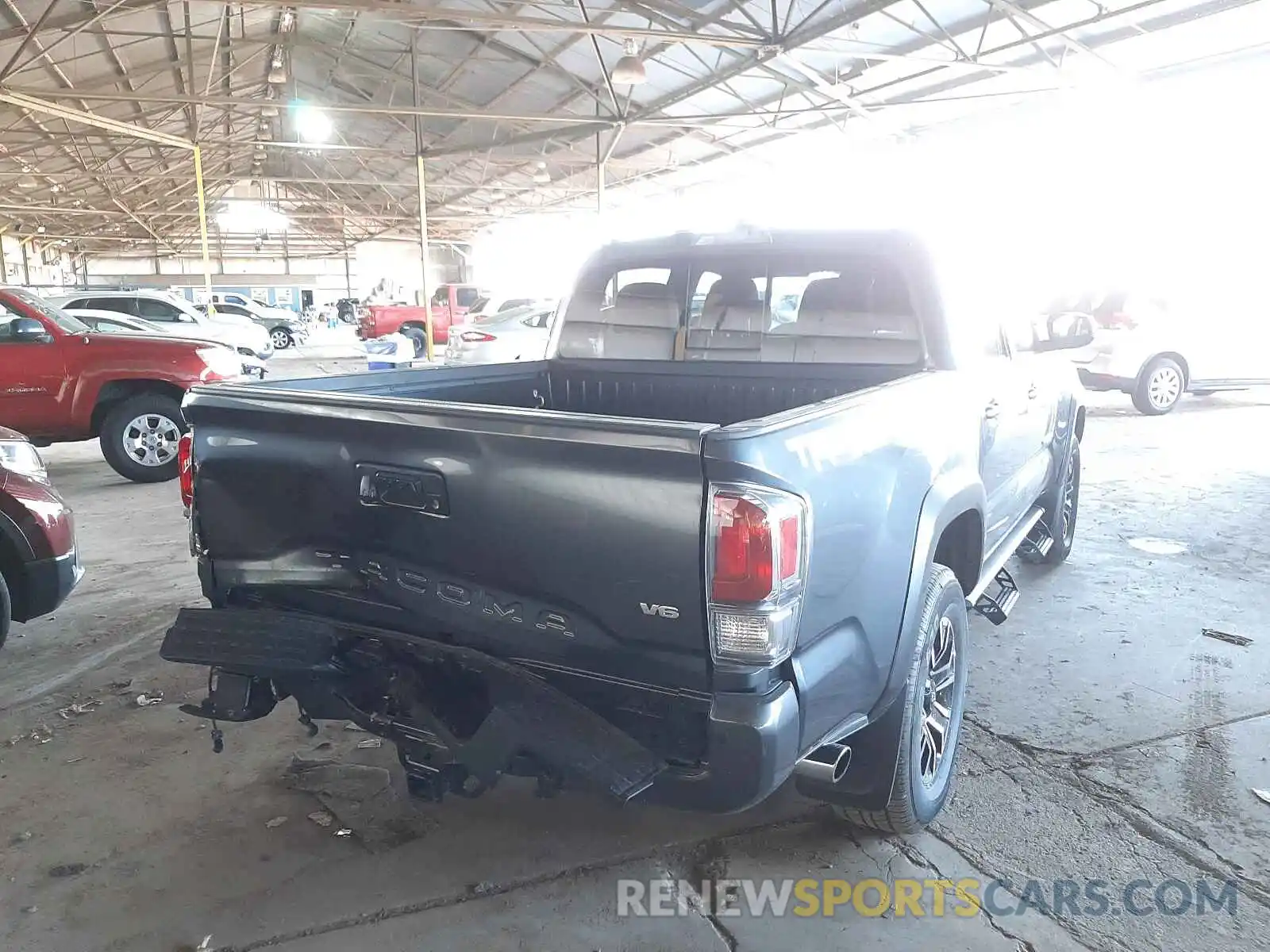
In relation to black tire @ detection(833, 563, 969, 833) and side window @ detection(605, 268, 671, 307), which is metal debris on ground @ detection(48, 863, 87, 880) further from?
side window @ detection(605, 268, 671, 307)

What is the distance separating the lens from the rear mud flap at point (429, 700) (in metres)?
1.96

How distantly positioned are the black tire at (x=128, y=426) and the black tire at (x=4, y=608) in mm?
4243

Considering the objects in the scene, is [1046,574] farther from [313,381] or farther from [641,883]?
[313,381]

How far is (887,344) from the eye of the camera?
3.34 m

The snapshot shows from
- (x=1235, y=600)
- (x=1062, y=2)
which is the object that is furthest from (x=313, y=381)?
(x=1062, y=2)

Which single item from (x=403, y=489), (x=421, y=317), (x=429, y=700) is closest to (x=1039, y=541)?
(x=429, y=700)

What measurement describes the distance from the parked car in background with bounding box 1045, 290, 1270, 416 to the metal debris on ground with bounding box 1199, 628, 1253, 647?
23.6 feet

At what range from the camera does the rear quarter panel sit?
1879mm

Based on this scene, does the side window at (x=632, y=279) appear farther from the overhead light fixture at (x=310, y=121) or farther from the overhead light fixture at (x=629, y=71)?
the overhead light fixture at (x=310, y=121)

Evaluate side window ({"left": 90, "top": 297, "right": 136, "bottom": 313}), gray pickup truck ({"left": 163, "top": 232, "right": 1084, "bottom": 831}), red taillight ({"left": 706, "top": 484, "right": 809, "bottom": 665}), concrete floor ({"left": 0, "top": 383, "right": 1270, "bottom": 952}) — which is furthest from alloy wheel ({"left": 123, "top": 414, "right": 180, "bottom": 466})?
side window ({"left": 90, "top": 297, "right": 136, "bottom": 313})

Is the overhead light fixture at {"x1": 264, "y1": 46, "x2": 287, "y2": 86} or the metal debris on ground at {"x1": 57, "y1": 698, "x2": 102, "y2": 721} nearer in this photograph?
the metal debris on ground at {"x1": 57, "y1": 698, "x2": 102, "y2": 721}

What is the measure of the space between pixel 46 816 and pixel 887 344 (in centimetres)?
328

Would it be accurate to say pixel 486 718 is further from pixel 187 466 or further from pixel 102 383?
pixel 102 383

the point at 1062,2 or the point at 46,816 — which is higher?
the point at 1062,2
